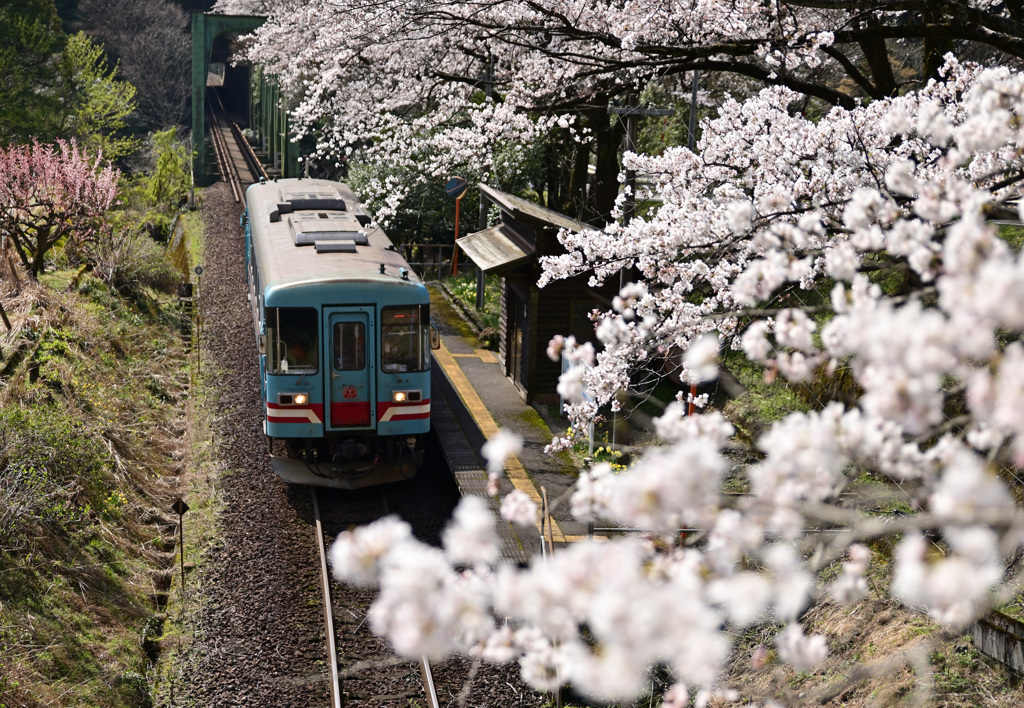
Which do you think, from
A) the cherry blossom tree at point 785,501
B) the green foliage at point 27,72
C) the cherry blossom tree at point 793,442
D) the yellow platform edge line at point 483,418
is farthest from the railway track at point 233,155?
the cherry blossom tree at point 785,501

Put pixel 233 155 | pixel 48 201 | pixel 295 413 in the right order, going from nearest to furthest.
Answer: pixel 295 413, pixel 48 201, pixel 233 155

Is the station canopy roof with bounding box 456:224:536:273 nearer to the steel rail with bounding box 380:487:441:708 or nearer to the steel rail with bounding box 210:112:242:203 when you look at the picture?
the steel rail with bounding box 380:487:441:708

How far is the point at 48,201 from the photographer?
16.0m

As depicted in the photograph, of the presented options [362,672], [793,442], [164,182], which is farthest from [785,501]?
[164,182]

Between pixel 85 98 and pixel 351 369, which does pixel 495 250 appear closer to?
pixel 351 369

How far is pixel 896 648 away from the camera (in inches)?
261

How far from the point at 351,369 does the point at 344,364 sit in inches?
3.5

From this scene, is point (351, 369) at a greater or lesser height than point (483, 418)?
greater

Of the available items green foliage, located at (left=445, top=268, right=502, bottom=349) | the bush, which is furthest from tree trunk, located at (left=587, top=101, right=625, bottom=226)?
the bush

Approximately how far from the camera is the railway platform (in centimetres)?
960

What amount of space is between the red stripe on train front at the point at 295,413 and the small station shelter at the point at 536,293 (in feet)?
11.5

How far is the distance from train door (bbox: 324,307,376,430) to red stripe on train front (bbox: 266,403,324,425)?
0.38 feet

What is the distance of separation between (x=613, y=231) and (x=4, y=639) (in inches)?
216

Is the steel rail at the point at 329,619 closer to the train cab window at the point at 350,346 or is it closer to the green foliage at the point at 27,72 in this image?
the train cab window at the point at 350,346
